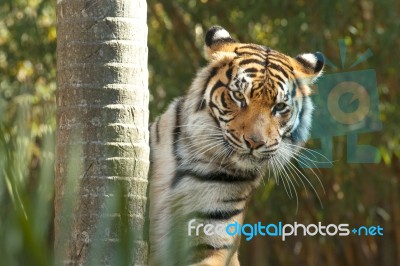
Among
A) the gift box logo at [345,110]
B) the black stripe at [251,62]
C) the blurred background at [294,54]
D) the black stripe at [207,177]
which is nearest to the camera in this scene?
the black stripe at [207,177]

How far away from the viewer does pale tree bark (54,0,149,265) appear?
2.69m

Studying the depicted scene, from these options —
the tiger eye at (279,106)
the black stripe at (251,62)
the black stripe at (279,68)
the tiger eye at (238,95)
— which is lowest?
the tiger eye at (279,106)

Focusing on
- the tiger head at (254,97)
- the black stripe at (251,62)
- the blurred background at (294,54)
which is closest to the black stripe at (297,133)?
the tiger head at (254,97)

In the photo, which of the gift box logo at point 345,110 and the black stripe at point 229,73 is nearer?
the black stripe at point 229,73

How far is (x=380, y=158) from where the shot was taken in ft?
21.8

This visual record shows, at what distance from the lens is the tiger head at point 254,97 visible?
356 cm

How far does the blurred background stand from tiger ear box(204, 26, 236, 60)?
1692 mm

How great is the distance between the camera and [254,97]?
370cm

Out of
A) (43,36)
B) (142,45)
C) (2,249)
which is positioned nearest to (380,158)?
(43,36)

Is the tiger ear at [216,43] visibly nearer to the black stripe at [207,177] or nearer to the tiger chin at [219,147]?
the tiger chin at [219,147]

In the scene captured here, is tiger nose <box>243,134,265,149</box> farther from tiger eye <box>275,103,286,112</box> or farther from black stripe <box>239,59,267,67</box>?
black stripe <box>239,59,267,67</box>

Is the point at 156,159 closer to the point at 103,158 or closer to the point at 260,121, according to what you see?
the point at 260,121

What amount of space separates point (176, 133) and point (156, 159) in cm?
13

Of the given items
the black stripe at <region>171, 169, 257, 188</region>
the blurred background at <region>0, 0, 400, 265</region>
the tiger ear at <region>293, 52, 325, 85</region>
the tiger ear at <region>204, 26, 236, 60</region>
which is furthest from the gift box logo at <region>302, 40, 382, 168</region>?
the black stripe at <region>171, 169, 257, 188</region>
